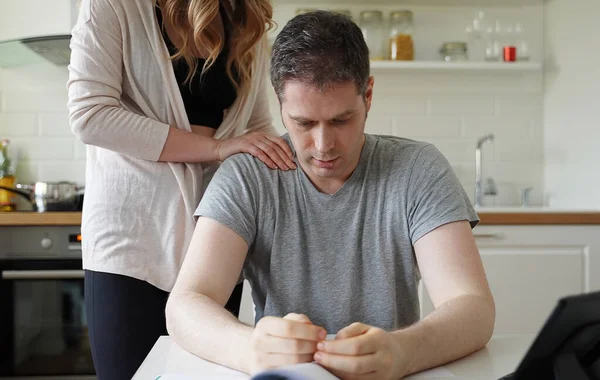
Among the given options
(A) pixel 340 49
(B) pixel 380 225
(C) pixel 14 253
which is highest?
(A) pixel 340 49

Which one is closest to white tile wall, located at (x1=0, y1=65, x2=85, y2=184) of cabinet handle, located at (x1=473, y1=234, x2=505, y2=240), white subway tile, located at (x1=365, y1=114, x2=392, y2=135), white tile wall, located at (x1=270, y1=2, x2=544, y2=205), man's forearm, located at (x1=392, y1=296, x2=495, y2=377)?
white tile wall, located at (x1=270, y1=2, x2=544, y2=205)

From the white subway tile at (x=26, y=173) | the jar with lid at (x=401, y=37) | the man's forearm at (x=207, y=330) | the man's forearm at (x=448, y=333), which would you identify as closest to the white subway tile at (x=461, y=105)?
the jar with lid at (x=401, y=37)

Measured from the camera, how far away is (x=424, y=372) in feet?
3.07

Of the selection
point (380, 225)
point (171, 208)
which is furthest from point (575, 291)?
point (171, 208)

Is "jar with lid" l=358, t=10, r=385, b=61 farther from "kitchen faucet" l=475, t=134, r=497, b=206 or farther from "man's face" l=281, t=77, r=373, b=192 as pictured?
"man's face" l=281, t=77, r=373, b=192

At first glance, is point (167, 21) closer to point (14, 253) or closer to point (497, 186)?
point (14, 253)

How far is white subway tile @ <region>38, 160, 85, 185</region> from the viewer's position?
3.17 metres

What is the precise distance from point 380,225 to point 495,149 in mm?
2133

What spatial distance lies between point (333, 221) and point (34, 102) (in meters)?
2.33

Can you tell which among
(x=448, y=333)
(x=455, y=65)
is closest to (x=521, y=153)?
(x=455, y=65)

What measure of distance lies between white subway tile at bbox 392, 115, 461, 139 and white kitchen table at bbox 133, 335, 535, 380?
2213 millimetres

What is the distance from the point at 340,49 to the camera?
3.98ft

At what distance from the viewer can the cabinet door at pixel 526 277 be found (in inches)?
103

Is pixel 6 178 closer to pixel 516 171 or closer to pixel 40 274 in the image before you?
pixel 40 274
